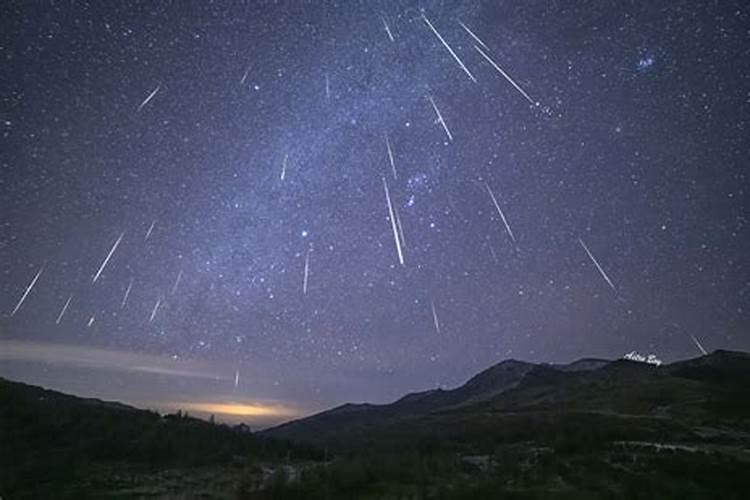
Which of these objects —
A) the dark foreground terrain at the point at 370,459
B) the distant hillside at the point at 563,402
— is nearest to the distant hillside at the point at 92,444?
the dark foreground terrain at the point at 370,459

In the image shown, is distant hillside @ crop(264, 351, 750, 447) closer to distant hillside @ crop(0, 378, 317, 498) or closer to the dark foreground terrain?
the dark foreground terrain

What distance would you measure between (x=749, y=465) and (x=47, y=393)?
4421 cm

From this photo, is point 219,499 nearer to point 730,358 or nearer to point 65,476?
point 65,476

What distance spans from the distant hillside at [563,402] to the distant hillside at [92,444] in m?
12.7

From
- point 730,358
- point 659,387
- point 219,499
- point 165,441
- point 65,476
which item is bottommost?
point 219,499

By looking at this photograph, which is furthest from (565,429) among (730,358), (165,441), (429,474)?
(730,358)

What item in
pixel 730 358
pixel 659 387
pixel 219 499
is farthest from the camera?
pixel 730 358

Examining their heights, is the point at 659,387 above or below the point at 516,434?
above

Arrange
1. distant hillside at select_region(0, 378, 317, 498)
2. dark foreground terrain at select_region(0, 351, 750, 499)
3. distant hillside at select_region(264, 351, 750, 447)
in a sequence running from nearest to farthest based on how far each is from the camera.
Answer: dark foreground terrain at select_region(0, 351, 750, 499)
distant hillside at select_region(0, 378, 317, 498)
distant hillside at select_region(264, 351, 750, 447)

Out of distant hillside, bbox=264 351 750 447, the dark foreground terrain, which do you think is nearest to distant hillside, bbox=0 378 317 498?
the dark foreground terrain

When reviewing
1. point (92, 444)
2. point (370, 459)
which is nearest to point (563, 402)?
point (370, 459)

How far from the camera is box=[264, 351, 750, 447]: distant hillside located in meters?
45.6

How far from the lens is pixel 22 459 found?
76.3ft

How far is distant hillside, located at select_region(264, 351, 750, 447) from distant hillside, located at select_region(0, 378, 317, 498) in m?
12.7
